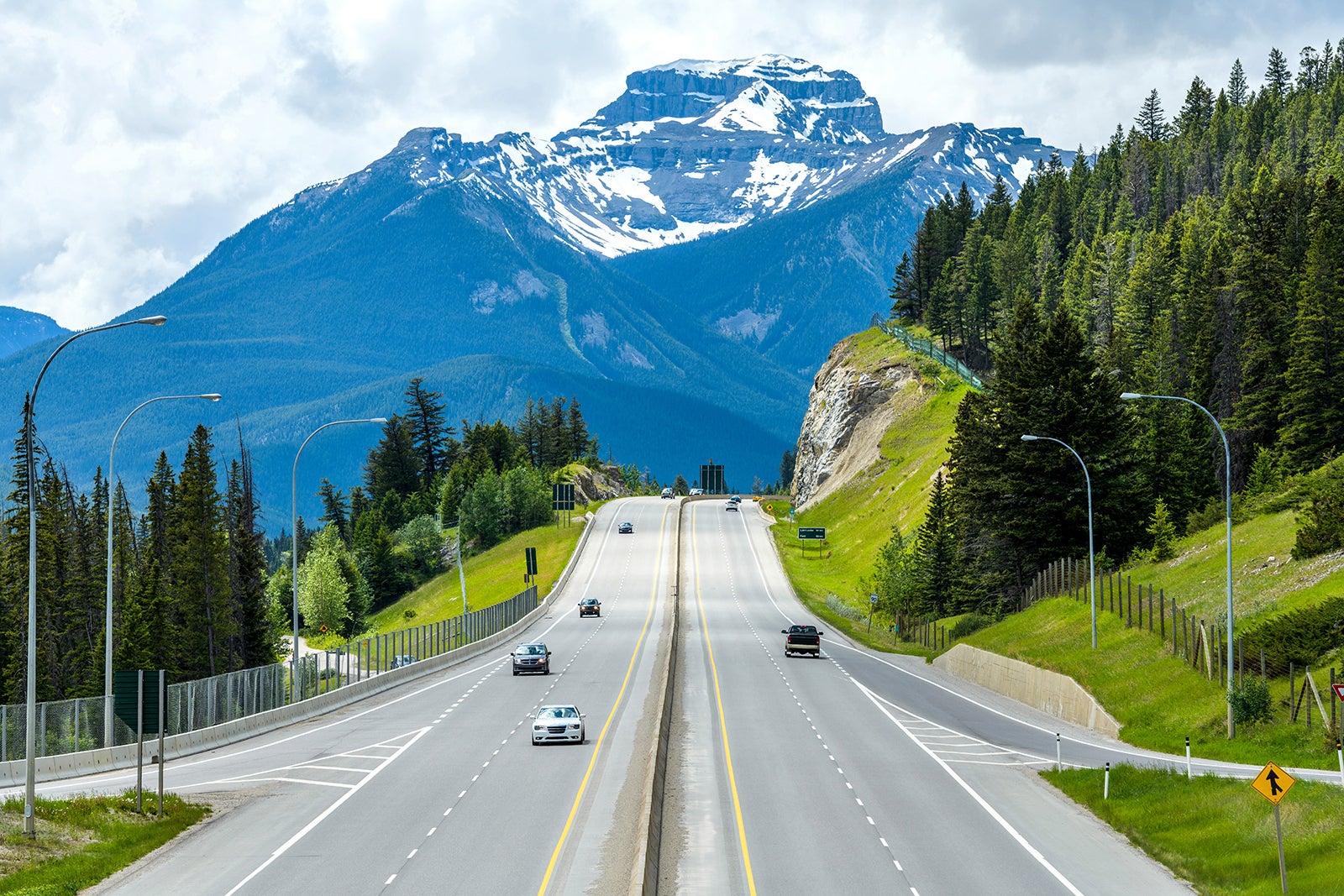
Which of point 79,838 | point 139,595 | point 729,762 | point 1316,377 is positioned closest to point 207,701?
point 79,838

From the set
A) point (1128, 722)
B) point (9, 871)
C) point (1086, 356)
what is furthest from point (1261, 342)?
point (9, 871)

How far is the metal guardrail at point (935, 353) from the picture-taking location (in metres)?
156

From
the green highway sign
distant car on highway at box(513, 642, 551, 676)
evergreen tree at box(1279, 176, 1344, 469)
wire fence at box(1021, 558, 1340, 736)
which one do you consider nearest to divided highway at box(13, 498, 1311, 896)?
distant car on highway at box(513, 642, 551, 676)

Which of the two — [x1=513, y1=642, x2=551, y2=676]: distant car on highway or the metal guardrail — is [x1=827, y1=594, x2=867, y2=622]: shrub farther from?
[x1=513, y1=642, x2=551, y2=676]: distant car on highway

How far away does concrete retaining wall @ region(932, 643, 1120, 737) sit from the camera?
5040 centimetres

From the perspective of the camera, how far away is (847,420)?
6786 inches

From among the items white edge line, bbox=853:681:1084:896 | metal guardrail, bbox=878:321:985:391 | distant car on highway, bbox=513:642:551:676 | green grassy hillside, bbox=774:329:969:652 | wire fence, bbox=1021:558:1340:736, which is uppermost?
metal guardrail, bbox=878:321:985:391

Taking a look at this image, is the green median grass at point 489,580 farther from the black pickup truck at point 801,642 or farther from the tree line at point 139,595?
the black pickup truck at point 801,642

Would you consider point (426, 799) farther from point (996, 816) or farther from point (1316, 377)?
point (1316, 377)

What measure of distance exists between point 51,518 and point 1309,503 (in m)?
76.4

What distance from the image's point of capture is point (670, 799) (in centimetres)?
3434

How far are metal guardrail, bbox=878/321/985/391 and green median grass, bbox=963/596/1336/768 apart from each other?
82.2 metres

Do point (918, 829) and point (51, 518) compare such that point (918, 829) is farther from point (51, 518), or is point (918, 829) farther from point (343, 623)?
point (343, 623)

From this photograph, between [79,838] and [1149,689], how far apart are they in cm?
3540
